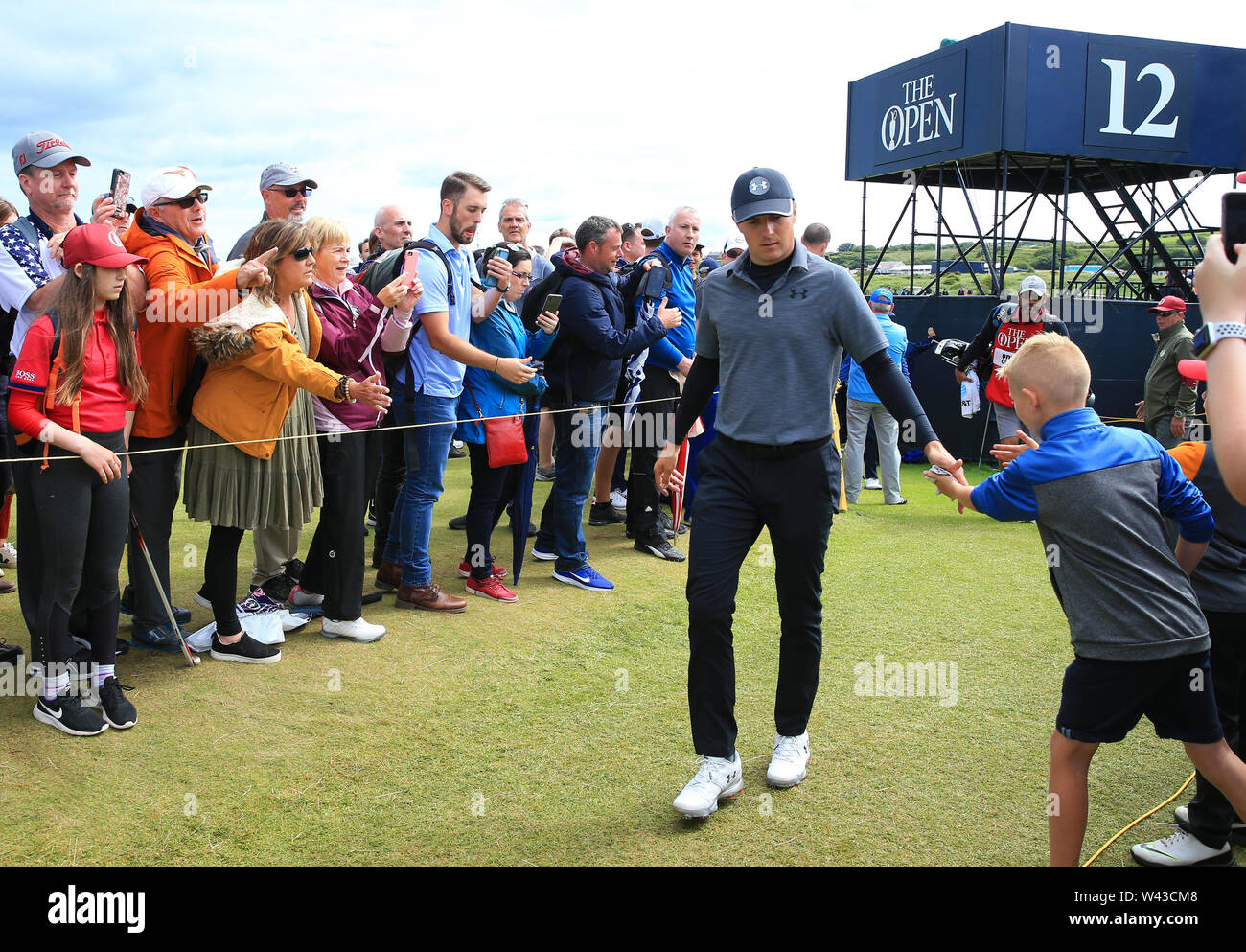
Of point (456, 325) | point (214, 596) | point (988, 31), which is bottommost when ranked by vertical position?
point (214, 596)

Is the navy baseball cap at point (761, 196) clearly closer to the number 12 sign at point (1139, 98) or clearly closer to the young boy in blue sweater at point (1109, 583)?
the young boy in blue sweater at point (1109, 583)

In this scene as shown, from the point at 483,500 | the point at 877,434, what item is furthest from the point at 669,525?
the point at 877,434

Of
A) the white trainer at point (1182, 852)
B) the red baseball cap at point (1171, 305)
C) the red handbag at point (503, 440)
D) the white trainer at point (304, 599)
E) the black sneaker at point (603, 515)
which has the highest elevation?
the red baseball cap at point (1171, 305)

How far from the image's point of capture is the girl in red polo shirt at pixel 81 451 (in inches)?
150

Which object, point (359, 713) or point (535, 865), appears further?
point (359, 713)

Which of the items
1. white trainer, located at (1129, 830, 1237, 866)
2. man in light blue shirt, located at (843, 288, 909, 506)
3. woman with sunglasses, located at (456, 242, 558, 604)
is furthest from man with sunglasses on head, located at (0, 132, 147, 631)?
man in light blue shirt, located at (843, 288, 909, 506)

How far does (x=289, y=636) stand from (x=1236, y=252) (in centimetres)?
469

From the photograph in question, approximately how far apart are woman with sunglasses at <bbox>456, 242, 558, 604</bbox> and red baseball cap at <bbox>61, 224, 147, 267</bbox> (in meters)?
2.25

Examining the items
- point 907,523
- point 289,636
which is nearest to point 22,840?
point 289,636

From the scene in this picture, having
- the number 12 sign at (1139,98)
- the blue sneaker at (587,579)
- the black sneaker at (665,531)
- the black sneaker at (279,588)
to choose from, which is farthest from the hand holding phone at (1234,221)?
the number 12 sign at (1139,98)

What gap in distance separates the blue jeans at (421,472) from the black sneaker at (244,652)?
1054mm

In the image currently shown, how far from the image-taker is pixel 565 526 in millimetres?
6289

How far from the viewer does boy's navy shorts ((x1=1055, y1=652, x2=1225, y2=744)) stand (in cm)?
267
